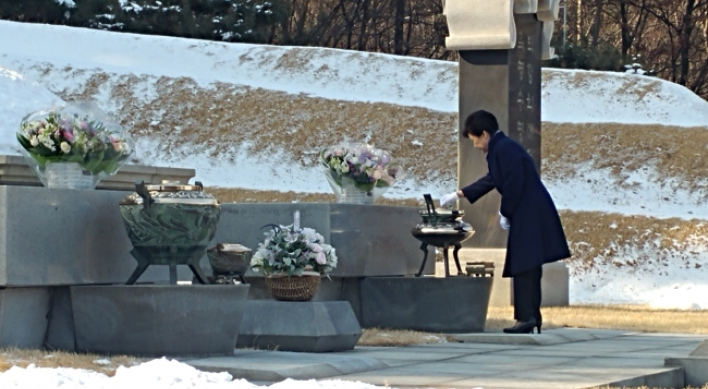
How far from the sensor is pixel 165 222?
299 inches

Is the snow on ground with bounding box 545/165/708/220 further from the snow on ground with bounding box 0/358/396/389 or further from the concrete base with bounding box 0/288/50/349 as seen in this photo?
the snow on ground with bounding box 0/358/396/389

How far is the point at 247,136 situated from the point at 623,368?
74.2ft

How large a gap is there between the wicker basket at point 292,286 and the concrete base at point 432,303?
1.85 m

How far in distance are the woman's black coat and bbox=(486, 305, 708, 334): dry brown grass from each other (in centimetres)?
121

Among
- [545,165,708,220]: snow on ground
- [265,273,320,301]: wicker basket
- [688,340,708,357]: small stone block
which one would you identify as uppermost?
[265,273,320,301]: wicker basket

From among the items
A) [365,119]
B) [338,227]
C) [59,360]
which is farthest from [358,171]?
[365,119]

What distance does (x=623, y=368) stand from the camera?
7426 millimetres

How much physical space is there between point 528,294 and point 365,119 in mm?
20250


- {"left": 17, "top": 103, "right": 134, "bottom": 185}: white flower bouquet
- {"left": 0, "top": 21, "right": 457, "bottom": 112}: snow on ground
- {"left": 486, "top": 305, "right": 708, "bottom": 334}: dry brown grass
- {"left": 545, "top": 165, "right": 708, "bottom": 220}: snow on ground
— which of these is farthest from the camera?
{"left": 0, "top": 21, "right": 457, "bottom": 112}: snow on ground

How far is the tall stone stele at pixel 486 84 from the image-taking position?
14.1 m

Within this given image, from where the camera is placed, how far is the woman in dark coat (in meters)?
9.68

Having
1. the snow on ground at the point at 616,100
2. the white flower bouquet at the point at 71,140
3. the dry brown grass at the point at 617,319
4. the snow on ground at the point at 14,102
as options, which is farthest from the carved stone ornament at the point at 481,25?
the snow on ground at the point at 616,100

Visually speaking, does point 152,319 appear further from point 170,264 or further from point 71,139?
point 71,139

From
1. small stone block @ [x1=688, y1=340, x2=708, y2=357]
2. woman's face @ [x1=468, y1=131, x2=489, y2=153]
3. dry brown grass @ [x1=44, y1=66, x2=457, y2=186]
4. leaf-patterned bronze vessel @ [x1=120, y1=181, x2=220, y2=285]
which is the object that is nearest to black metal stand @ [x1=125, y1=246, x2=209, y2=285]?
leaf-patterned bronze vessel @ [x1=120, y1=181, x2=220, y2=285]
